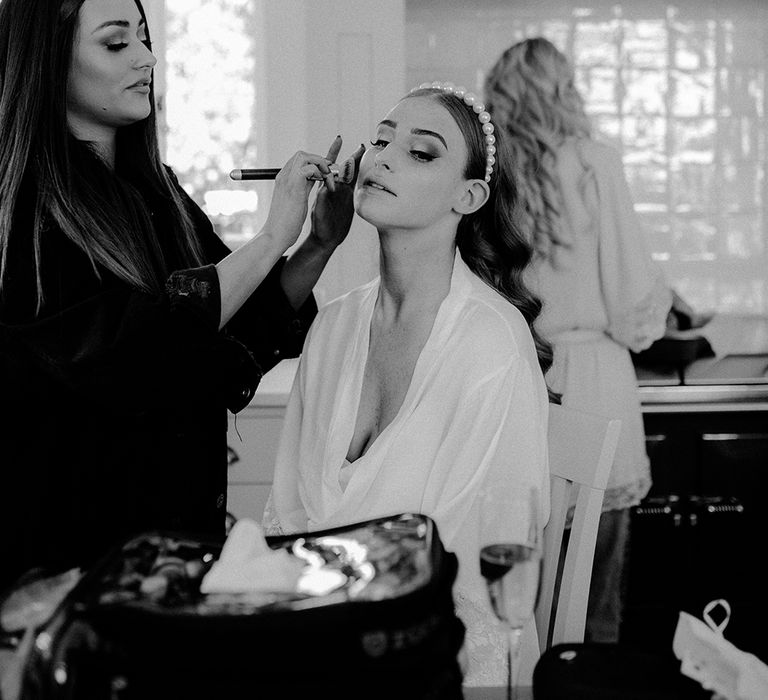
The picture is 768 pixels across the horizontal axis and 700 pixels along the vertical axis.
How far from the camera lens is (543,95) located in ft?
8.84

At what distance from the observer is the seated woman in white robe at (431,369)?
150 centimetres

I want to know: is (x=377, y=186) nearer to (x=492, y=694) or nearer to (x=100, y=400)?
(x=100, y=400)

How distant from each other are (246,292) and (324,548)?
2.02 ft

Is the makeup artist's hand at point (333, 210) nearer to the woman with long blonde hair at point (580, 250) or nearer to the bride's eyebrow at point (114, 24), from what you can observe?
the bride's eyebrow at point (114, 24)

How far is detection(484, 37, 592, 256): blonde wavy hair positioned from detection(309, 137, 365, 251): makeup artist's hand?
0.98 meters

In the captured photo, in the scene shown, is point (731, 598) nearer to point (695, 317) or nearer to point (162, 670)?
point (695, 317)

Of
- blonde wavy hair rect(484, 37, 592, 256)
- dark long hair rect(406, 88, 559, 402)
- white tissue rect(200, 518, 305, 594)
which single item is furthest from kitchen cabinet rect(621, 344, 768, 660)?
white tissue rect(200, 518, 305, 594)

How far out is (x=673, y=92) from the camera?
138 inches

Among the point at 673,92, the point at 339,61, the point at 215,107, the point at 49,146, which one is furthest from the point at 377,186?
the point at 673,92

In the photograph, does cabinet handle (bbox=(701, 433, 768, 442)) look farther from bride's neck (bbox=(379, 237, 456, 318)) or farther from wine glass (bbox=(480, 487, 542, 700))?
wine glass (bbox=(480, 487, 542, 700))

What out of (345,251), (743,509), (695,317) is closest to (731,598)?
(743,509)

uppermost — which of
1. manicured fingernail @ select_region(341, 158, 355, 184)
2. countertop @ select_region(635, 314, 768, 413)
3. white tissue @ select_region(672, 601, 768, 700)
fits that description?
manicured fingernail @ select_region(341, 158, 355, 184)

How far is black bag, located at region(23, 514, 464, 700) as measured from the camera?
0.75 meters

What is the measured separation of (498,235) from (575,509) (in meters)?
0.58
